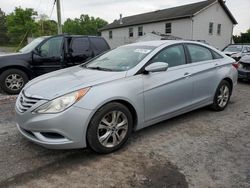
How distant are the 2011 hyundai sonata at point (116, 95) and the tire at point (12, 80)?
316 centimetres

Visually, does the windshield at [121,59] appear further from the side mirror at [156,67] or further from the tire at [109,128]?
the tire at [109,128]

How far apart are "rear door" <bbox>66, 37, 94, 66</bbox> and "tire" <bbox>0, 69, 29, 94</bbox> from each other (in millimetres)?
1344

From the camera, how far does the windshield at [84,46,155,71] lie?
417cm

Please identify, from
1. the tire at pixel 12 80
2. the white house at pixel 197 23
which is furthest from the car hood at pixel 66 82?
the white house at pixel 197 23

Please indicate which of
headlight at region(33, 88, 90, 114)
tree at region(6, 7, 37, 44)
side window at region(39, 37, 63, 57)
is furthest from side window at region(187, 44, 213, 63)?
tree at region(6, 7, 37, 44)

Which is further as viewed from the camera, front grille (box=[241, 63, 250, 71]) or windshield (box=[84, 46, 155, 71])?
front grille (box=[241, 63, 250, 71])

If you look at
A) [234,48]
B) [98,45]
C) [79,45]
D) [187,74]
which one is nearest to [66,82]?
[187,74]

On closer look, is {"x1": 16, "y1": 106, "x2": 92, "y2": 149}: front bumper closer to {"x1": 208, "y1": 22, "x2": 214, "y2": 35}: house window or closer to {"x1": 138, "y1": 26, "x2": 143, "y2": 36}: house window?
{"x1": 208, "y1": 22, "x2": 214, "y2": 35}: house window

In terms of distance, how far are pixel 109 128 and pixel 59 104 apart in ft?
2.52

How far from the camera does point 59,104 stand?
3.27 meters

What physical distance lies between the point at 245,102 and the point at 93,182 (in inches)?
194

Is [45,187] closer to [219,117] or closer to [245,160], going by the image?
[245,160]

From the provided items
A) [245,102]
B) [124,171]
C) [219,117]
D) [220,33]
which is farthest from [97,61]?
[220,33]

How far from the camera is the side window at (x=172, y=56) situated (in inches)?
172
